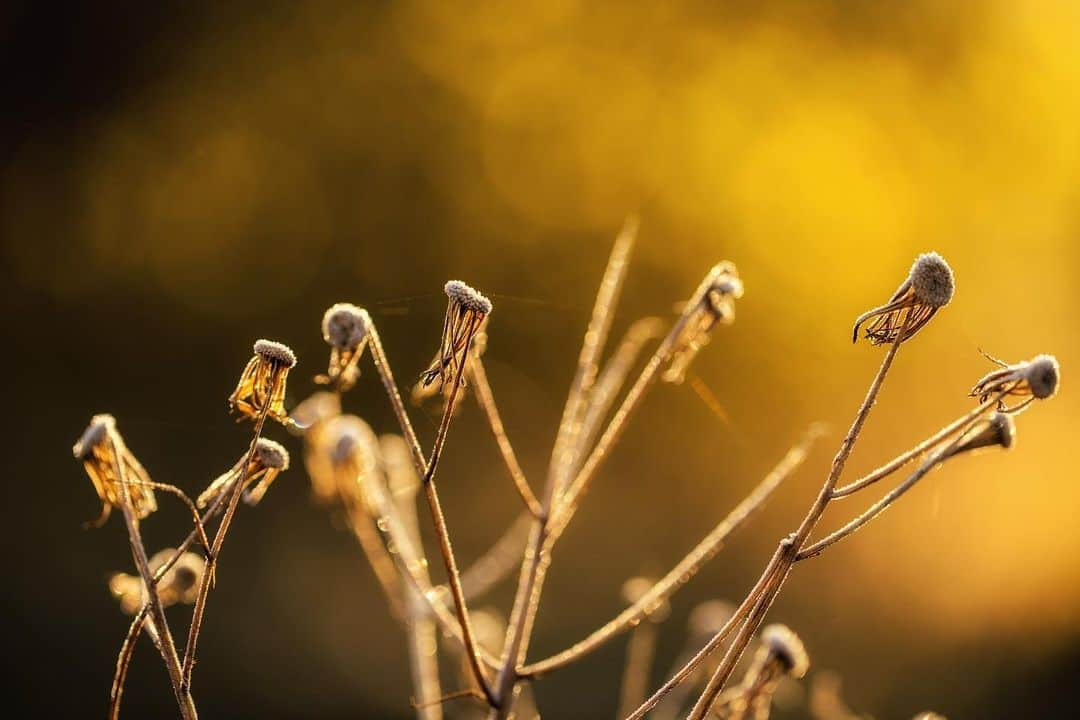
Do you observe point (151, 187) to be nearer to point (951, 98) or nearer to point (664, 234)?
point (664, 234)

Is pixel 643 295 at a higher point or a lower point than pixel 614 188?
lower

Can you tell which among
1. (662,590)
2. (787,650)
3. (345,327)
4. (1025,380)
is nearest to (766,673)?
(787,650)

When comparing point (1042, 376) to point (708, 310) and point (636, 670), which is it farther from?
point (636, 670)

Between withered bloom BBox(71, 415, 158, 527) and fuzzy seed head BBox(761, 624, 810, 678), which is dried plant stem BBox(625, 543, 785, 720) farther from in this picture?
withered bloom BBox(71, 415, 158, 527)

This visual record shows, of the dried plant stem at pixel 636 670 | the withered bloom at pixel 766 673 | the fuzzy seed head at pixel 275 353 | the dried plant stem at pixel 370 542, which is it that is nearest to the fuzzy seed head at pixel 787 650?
the withered bloom at pixel 766 673

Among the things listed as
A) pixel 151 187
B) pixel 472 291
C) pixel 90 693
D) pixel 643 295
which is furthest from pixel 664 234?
pixel 472 291

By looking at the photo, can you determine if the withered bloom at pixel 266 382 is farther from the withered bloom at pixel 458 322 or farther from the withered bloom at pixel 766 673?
the withered bloom at pixel 766 673
